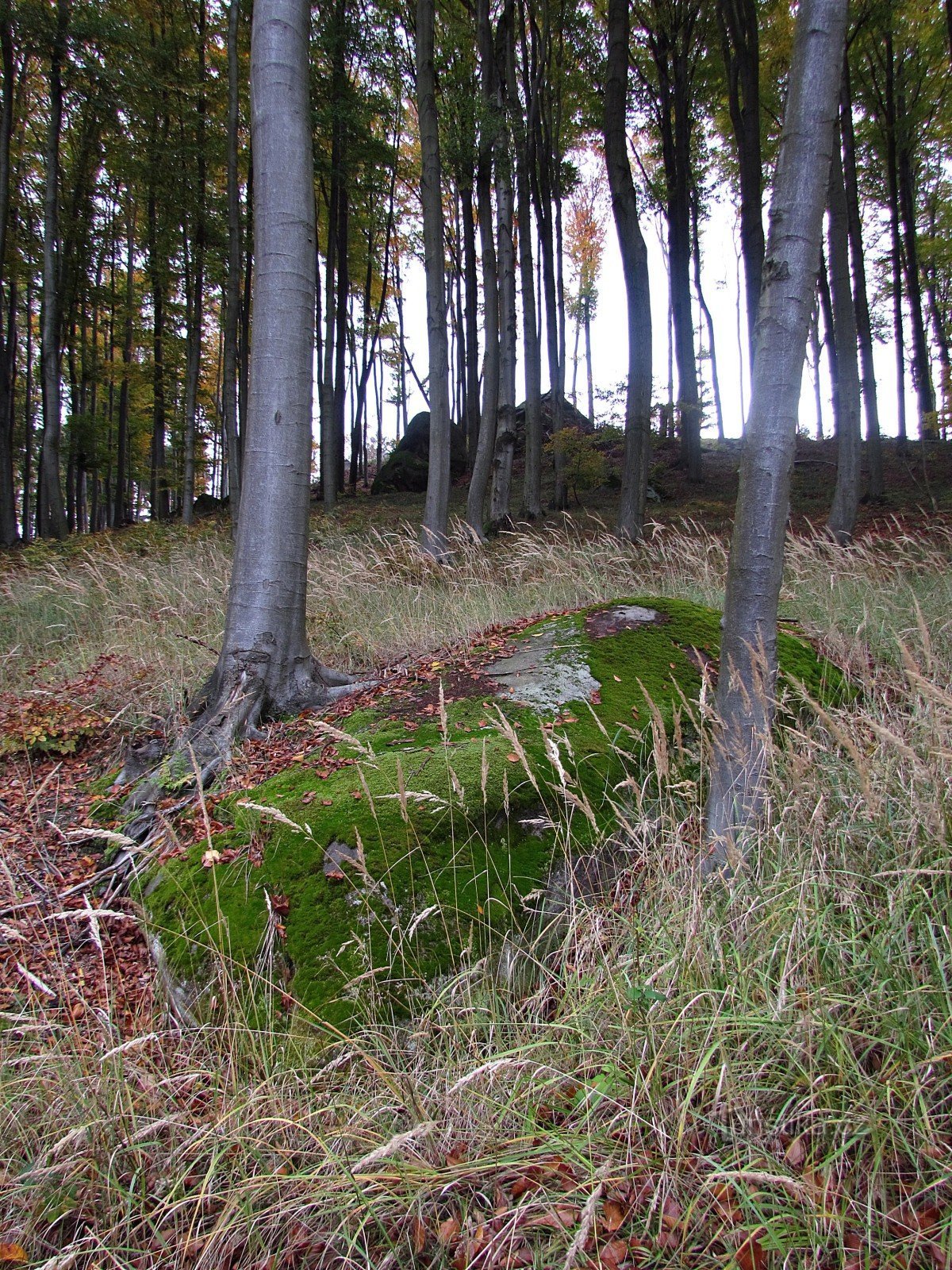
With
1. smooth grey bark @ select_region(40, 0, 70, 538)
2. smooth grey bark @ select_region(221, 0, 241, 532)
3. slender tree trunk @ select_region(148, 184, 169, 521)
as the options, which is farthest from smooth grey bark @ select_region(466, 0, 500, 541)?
slender tree trunk @ select_region(148, 184, 169, 521)

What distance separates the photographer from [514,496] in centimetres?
1886

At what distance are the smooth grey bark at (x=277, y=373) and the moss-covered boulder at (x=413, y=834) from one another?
80cm

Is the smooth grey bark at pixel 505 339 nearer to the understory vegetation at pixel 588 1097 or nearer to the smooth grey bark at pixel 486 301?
the smooth grey bark at pixel 486 301

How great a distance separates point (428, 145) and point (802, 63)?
7.69 m

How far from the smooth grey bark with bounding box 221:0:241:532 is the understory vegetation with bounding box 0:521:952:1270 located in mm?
9862

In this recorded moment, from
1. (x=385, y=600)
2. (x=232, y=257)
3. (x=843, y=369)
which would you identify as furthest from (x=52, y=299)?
(x=843, y=369)

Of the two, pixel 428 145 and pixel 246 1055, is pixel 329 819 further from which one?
pixel 428 145

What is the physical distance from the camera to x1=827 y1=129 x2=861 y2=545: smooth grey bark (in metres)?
9.66

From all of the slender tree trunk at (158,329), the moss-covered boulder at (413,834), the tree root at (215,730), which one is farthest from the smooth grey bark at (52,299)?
the moss-covered boulder at (413,834)

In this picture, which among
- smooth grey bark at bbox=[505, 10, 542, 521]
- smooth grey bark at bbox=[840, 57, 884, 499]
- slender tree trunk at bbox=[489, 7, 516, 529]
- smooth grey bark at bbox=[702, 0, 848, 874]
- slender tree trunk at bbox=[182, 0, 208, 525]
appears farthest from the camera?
slender tree trunk at bbox=[182, 0, 208, 525]

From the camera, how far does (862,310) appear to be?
15.3 metres

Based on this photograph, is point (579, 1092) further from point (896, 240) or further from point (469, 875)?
point (896, 240)

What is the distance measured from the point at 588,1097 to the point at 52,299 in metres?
15.7

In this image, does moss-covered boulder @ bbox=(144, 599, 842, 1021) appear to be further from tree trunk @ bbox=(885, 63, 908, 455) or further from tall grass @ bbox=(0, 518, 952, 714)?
tree trunk @ bbox=(885, 63, 908, 455)
